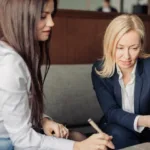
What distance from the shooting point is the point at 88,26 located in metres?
2.12

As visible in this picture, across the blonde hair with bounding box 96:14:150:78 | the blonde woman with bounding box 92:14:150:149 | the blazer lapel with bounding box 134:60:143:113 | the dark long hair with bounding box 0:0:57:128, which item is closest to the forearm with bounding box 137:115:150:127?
the blonde woman with bounding box 92:14:150:149

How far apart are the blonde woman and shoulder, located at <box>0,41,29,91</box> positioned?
561 mm

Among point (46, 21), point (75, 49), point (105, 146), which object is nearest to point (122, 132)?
point (105, 146)

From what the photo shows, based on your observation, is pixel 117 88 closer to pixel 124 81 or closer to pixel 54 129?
pixel 124 81

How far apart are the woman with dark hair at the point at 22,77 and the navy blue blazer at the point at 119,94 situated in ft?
1.54

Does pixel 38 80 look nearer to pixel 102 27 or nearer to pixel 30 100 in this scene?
pixel 30 100

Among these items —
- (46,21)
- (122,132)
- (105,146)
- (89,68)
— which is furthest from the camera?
(89,68)

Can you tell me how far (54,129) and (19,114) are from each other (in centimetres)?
19

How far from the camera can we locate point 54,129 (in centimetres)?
108

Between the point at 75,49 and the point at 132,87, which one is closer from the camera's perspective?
the point at 132,87

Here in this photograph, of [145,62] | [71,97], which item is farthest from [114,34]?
[71,97]

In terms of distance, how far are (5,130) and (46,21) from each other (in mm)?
353

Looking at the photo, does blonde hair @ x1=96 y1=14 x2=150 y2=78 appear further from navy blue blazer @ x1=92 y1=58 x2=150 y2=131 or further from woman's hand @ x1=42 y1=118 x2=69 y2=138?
woman's hand @ x1=42 y1=118 x2=69 y2=138

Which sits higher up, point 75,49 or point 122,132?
point 75,49
